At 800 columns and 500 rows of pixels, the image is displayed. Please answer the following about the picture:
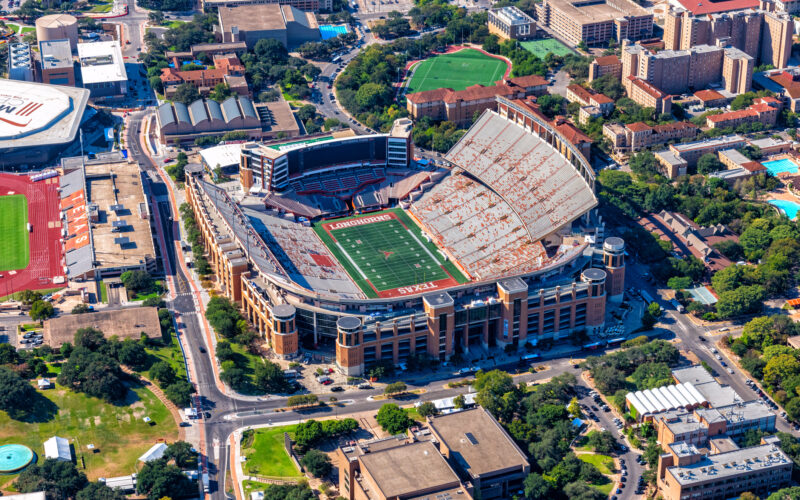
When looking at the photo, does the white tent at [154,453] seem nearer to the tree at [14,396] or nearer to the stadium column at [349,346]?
the tree at [14,396]

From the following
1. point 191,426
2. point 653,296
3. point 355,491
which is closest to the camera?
point 355,491

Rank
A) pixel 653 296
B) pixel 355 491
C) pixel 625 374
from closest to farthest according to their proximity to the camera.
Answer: pixel 355 491 → pixel 625 374 → pixel 653 296

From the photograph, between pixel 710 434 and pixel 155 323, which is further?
pixel 155 323

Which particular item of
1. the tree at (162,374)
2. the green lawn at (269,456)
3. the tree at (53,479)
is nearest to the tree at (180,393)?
the tree at (162,374)

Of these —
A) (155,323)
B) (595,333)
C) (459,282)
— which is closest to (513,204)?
(459,282)

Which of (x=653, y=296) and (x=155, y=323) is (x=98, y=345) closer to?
(x=155, y=323)
